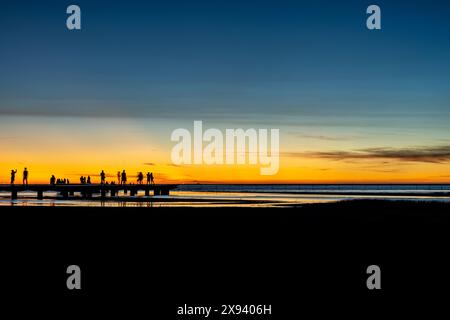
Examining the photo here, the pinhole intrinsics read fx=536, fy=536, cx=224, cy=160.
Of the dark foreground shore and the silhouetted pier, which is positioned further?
the silhouetted pier

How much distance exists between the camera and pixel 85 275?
14758 millimetres

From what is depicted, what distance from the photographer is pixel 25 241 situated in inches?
831

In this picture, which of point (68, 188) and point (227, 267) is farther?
point (68, 188)

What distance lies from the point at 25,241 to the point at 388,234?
15501mm

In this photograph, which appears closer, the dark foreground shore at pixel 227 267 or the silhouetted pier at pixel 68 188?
the dark foreground shore at pixel 227 267

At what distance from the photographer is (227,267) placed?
1597cm

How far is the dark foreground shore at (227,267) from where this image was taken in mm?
12375

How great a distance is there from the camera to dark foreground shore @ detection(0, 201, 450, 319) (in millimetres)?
12375

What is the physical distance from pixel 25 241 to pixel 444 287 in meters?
15.4
